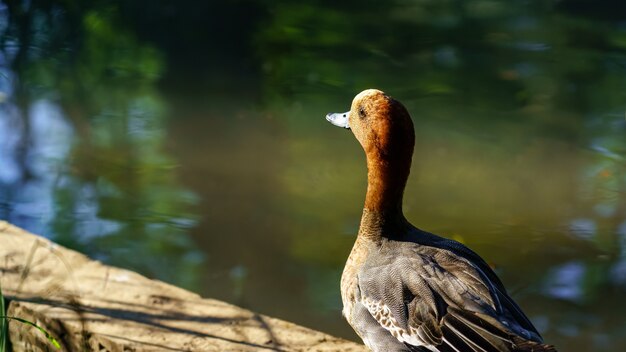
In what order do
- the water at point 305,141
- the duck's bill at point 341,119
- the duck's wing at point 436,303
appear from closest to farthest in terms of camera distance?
the duck's wing at point 436,303 < the duck's bill at point 341,119 < the water at point 305,141

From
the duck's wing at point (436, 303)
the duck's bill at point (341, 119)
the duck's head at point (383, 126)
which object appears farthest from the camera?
the duck's bill at point (341, 119)

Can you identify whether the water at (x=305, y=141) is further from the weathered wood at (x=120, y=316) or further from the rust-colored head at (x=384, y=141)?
the rust-colored head at (x=384, y=141)

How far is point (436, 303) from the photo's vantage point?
2.60 metres

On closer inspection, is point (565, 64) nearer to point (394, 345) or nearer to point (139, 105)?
point (139, 105)

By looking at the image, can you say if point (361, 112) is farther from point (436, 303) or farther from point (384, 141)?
point (436, 303)

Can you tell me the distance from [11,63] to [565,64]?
4291 millimetres

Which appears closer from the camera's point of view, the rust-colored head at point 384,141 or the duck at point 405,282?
the duck at point 405,282

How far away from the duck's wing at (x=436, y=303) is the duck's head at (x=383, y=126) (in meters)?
0.33

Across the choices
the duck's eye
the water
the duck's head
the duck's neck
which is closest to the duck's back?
the duck's neck

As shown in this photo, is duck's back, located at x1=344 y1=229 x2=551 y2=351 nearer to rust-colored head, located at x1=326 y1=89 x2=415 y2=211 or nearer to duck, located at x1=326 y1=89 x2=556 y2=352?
duck, located at x1=326 y1=89 x2=556 y2=352

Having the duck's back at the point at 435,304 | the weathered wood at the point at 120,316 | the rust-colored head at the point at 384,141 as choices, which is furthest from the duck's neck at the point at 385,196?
the weathered wood at the point at 120,316

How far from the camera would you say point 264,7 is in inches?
329

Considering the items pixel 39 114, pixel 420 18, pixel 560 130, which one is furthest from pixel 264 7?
pixel 560 130

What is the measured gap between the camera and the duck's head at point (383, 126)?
290 centimetres
